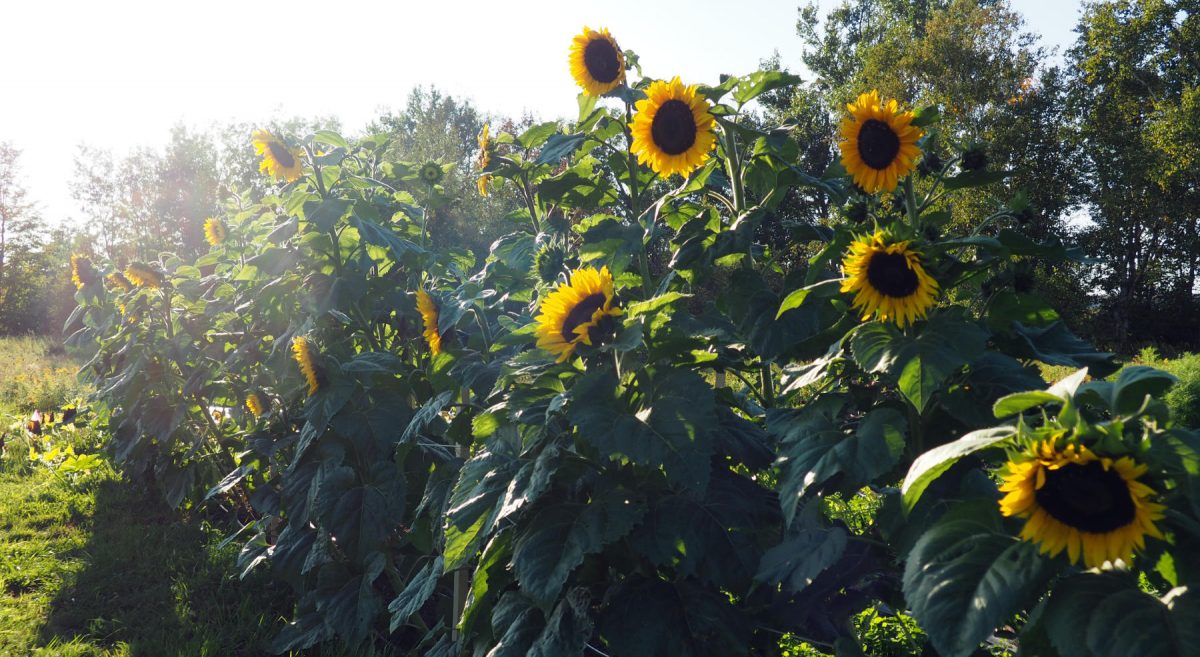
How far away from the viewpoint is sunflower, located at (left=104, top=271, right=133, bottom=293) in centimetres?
474

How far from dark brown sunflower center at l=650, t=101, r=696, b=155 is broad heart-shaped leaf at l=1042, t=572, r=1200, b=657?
49.3 inches

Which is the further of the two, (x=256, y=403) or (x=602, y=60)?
(x=256, y=403)

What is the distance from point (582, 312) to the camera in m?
1.70

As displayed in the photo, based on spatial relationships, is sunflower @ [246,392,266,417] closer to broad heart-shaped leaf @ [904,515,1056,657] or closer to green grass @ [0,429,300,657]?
green grass @ [0,429,300,657]

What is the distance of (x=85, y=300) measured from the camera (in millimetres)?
4543

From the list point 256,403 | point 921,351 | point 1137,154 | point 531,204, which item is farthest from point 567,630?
point 1137,154

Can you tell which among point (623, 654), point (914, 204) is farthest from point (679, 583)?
point (914, 204)

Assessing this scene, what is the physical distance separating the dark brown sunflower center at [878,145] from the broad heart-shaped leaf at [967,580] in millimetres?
890

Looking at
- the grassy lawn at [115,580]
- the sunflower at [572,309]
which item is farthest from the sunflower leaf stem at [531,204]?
the grassy lawn at [115,580]

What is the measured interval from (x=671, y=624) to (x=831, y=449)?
1.66ft

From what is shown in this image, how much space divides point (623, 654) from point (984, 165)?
4.37ft

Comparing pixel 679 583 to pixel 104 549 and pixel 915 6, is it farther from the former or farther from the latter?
pixel 915 6

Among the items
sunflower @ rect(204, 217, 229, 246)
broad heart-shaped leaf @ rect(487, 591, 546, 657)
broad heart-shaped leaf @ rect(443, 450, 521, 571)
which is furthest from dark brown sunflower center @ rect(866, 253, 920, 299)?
sunflower @ rect(204, 217, 229, 246)

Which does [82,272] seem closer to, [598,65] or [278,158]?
[278,158]
